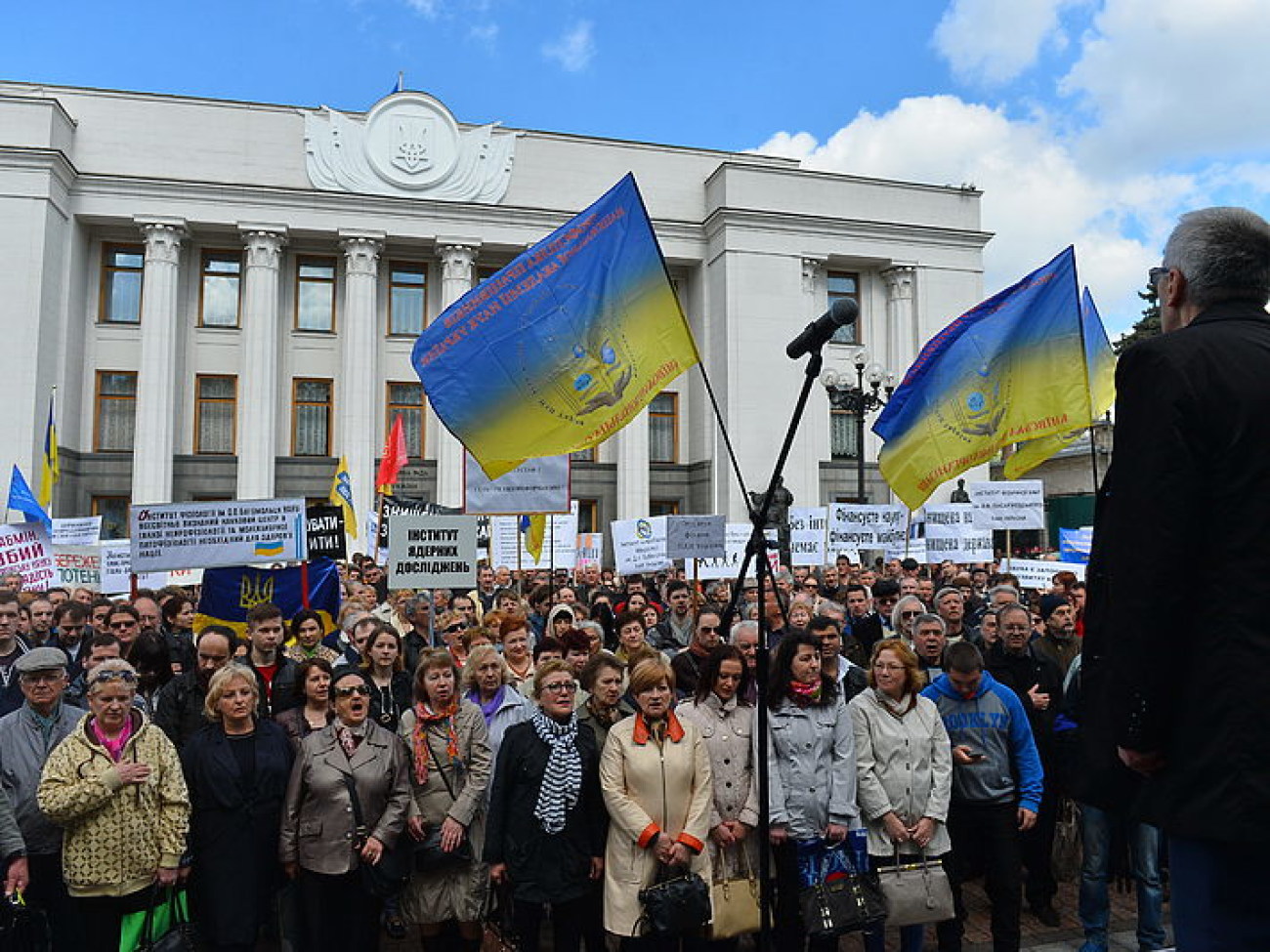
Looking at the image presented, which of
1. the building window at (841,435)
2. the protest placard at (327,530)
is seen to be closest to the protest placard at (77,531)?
the protest placard at (327,530)

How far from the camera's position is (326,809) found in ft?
16.3

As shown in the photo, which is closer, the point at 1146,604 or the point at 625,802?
the point at 1146,604

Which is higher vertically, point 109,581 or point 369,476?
point 369,476

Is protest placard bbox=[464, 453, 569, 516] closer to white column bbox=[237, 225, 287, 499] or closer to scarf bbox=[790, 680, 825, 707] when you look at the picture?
scarf bbox=[790, 680, 825, 707]

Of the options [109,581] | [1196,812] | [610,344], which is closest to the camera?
[1196,812]

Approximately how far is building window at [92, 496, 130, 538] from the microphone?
30369 mm

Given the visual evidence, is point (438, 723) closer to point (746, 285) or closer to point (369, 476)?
point (369, 476)

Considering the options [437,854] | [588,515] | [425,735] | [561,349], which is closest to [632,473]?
[588,515]

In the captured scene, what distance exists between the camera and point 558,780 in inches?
194

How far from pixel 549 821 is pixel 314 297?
30.3 metres

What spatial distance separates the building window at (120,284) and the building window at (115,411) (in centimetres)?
190

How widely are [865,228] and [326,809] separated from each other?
33.1 metres

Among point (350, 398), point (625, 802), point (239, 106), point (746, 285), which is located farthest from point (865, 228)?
point (625, 802)

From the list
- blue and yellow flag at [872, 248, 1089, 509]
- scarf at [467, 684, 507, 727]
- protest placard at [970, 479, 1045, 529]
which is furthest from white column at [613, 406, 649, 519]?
scarf at [467, 684, 507, 727]
